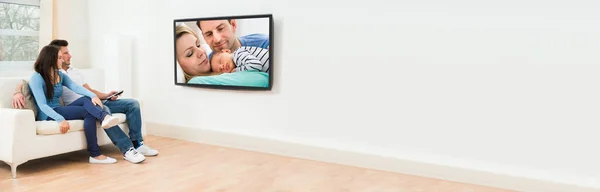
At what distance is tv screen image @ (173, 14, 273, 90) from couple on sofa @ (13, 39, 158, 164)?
2.82 feet

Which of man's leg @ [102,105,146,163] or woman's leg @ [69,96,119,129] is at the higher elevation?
woman's leg @ [69,96,119,129]

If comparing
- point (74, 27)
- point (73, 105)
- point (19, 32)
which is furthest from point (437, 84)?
point (19, 32)

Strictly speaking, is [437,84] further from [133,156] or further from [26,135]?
[26,135]

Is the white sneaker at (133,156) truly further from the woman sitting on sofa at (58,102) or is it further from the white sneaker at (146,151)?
the white sneaker at (146,151)

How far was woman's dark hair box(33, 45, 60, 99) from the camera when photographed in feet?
12.9

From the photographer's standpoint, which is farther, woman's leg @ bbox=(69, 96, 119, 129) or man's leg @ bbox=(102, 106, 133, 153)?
man's leg @ bbox=(102, 106, 133, 153)

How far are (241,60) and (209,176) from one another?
1379 mm

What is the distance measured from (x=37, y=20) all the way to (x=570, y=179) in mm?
5819

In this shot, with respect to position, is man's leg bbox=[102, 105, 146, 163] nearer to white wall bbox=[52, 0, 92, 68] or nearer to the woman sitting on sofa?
the woman sitting on sofa

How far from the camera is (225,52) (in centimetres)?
484

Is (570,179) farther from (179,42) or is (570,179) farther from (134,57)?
(134,57)

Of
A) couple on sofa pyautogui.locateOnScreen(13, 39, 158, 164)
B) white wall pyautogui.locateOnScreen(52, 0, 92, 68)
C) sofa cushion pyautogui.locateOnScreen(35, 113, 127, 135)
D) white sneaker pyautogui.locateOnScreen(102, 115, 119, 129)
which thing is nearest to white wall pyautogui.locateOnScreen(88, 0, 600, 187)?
couple on sofa pyautogui.locateOnScreen(13, 39, 158, 164)

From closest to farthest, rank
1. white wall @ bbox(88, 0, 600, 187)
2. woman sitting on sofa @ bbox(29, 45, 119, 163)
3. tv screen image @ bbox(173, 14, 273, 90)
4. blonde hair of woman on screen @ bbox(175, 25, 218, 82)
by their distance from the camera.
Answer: white wall @ bbox(88, 0, 600, 187)
woman sitting on sofa @ bbox(29, 45, 119, 163)
tv screen image @ bbox(173, 14, 273, 90)
blonde hair of woman on screen @ bbox(175, 25, 218, 82)

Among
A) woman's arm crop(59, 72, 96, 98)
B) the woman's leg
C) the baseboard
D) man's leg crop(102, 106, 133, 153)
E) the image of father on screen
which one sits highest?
the image of father on screen
